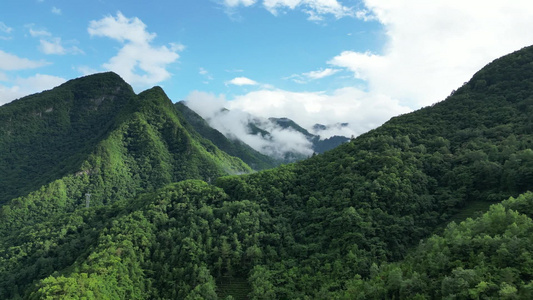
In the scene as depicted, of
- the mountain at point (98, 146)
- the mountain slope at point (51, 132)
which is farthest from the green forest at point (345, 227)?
the mountain slope at point (51, 132)

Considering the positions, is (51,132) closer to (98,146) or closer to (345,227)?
(98,146)

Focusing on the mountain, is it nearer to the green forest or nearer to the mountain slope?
the mountain slope

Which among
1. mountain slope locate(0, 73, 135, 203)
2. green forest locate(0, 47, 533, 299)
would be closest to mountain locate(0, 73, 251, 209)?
mountain slope locate(0, 73, 135, 203)

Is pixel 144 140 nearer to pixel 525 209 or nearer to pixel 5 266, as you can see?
pixel 5 266

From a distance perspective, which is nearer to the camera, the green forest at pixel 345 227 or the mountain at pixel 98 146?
the green forest at pixel 345 227

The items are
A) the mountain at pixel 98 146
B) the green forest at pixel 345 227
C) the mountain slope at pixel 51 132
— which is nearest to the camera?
the green forest at pixel 345 227

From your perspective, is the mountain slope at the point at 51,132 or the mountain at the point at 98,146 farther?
the mountain slope at the point at 51,132

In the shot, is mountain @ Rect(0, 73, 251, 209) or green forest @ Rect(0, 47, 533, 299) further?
mountain @ Rect(0, 73, 251, 209)

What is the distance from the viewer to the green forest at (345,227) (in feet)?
121

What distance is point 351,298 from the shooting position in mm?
39219

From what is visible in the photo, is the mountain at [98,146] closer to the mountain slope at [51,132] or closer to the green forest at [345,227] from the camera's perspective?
the mountain slope at [51,132]

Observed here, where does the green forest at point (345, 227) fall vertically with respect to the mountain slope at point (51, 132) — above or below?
below

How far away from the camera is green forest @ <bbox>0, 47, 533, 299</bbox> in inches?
1457

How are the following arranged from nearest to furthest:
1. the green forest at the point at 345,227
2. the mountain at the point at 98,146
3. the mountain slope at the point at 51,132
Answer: the green forest at the point at 345,227, the mountain at the point at 98,146, the mountain slope at the point at 51,132
